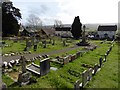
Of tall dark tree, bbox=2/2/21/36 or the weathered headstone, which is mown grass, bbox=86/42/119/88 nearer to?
the weathered headstone

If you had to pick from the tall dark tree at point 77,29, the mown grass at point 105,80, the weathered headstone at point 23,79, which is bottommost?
the mown grass at point 105,80

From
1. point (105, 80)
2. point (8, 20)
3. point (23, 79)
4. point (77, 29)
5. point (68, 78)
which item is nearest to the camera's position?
point (23, 79)

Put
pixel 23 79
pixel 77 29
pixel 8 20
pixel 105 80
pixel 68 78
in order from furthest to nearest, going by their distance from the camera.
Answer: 1. pixel 77 29
2. pixel 8 20
3. pixel 105 80
4. pixel 68 78
5. pixel 23 79

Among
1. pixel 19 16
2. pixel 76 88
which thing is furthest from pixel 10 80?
pixel 19 16

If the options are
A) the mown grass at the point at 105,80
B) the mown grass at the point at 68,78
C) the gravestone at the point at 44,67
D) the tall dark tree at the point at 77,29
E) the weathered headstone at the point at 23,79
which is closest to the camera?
the weathered headstone at the point at 23,79

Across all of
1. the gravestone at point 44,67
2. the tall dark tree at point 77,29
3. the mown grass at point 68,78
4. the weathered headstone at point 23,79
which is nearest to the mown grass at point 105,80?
the mown grass at point 68,78

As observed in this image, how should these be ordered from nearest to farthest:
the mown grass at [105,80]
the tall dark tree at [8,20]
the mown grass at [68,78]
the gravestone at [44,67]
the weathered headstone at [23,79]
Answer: the weathered headstone at [23,79]
the mown grass at [68,78]
the mown grass at [105,80]
the gravestone at [44,67]
the tall dark tree at [8,20]

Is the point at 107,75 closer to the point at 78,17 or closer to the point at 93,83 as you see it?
the point at 93,83

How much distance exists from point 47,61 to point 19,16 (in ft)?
134

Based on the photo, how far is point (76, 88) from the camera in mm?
9953

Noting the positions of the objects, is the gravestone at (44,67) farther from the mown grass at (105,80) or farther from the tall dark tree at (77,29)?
the tall dark tree at (77,29)

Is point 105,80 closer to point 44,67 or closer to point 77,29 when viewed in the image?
point 44,67

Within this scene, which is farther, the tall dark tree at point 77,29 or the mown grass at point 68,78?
the tall dark tree at point 77,29

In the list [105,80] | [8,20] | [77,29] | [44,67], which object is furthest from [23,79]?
[77,29]
